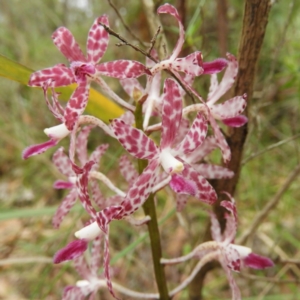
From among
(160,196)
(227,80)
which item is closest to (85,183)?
(227,80)

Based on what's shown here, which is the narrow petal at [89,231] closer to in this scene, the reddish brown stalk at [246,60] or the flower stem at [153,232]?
the flower stem at [153,232]

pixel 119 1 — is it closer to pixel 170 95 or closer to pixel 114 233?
pixel 114 233

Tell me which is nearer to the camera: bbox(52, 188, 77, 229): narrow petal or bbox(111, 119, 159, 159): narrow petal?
bbox(111, 119, 159, 159): narrow petal

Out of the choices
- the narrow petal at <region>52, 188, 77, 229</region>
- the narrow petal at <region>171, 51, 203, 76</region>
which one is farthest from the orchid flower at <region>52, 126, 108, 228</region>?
the narrow petal at <region>171, 51, 203, 76</region>

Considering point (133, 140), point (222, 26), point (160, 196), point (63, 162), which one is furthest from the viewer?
point (160, 196)

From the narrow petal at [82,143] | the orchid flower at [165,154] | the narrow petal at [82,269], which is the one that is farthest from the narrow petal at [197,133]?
the narrow petal at [82,269]

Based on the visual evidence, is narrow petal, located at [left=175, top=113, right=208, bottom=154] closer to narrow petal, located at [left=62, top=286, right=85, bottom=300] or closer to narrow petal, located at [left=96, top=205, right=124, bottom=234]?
narrow petal, located at [left=96, top=205, right=124, bottom=234]

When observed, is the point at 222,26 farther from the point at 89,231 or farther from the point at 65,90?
the point at 89,231
